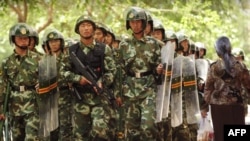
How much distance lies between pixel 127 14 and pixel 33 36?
133cm

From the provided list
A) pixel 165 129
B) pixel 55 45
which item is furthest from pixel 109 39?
pixel 165 129

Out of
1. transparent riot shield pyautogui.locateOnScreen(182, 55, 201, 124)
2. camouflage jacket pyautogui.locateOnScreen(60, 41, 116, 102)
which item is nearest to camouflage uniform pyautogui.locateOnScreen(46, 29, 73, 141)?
camouflage jacket pyautogui.locateOnScreen(60, 41, 116, 102)

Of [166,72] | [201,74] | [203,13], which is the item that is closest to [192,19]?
[203,13]

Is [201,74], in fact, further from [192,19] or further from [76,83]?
[192,19]

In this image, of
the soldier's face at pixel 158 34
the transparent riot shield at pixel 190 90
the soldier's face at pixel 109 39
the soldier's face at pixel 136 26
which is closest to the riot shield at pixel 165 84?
the soldier's face at pixel 136 26

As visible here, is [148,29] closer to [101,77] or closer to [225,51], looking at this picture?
[101,77]

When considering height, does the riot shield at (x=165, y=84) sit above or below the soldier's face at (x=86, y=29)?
below

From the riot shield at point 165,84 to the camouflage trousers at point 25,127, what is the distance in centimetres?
161

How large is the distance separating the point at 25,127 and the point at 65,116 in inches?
39.3

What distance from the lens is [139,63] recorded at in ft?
28.2

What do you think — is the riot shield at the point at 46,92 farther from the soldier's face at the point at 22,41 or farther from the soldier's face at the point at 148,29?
the soldier's face at the point at 148,29

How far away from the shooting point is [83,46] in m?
8.61

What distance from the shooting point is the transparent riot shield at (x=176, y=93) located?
9.59 m

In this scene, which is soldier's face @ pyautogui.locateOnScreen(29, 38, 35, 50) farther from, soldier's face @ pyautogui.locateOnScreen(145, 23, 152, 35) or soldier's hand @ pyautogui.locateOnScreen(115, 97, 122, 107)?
soldier's face @ pyautogui.locateOnScreen(145, 23, 152, 35)
